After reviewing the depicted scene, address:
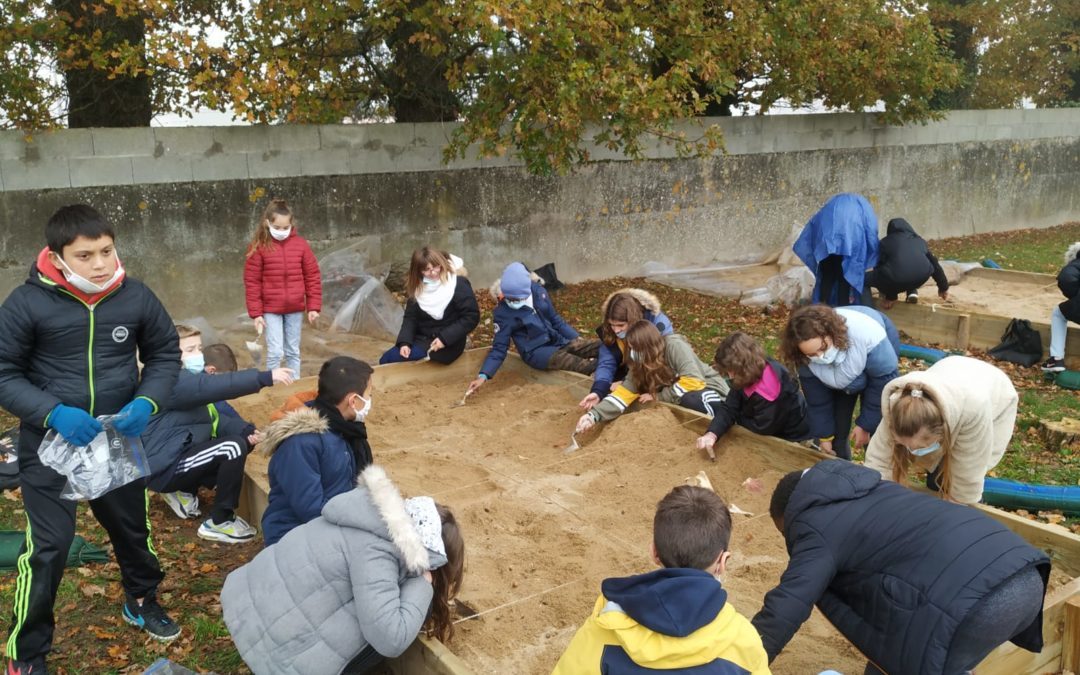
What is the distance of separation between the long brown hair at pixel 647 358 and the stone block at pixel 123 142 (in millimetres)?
4998

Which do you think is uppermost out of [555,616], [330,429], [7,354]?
[7,354]

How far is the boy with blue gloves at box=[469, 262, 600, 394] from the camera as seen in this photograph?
22.0ft

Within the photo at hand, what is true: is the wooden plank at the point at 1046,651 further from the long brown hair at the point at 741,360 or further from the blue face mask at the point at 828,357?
the long brown hair at the point at 741,360

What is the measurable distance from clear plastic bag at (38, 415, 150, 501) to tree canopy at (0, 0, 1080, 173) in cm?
427

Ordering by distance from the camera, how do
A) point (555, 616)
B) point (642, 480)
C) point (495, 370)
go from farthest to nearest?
point (495, 370), point (642, 480), point (555, 616)

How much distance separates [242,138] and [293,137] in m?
0.49

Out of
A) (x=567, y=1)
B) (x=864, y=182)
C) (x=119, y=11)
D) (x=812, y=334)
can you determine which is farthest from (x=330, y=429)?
(x=864, y=182)

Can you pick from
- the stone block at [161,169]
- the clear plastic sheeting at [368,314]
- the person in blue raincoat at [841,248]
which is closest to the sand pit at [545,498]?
the clear plastic sheeting at [368,314]

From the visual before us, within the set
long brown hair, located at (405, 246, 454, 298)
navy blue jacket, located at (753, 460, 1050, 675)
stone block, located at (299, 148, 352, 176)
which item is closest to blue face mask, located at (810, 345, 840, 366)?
navy blue jacket, located at (753, 460, 1050, 675)

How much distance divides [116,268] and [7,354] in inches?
18.1

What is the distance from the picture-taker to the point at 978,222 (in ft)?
51.3

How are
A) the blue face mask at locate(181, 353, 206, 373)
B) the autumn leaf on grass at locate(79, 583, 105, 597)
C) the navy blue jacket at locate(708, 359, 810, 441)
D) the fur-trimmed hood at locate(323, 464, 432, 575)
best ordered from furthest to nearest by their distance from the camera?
1. the blue face mask at locate(181, 353, 206, 373)
2. the navy blue jacket at locate(708, 359, 810, 441)
3. the autumn leaf on grass at locate(79, 583, 105, 597)
4. the fur-trimmed hood at locate(323, 464, 432, 575)

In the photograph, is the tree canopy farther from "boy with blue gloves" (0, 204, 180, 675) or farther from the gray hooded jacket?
the gray hooded jacket

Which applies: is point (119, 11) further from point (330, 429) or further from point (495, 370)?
point (330, 429)
